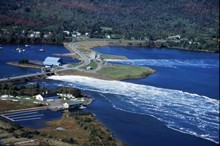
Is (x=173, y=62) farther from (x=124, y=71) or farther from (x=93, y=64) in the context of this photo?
(x=93, y=64)

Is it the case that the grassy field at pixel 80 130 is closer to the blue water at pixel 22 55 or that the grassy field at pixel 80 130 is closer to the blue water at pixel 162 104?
the blue water at pixel 162 104

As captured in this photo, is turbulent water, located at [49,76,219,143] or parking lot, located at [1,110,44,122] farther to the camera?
turbulent water, located at [49,76,219,143]

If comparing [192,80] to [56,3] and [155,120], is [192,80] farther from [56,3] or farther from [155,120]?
[56,3]

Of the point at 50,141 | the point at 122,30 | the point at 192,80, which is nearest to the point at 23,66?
the point at 192,80

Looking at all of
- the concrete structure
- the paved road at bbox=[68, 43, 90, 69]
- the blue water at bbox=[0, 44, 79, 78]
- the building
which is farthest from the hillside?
the concrete structure

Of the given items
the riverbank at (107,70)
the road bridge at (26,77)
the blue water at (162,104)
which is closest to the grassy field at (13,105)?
the blue water at (162,104)

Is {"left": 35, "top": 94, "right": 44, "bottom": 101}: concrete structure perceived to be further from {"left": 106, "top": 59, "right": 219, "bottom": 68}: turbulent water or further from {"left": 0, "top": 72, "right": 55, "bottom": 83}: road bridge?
{"left": 106, "top": 59, "right": 219, "bottom": 68}: turbulent water
